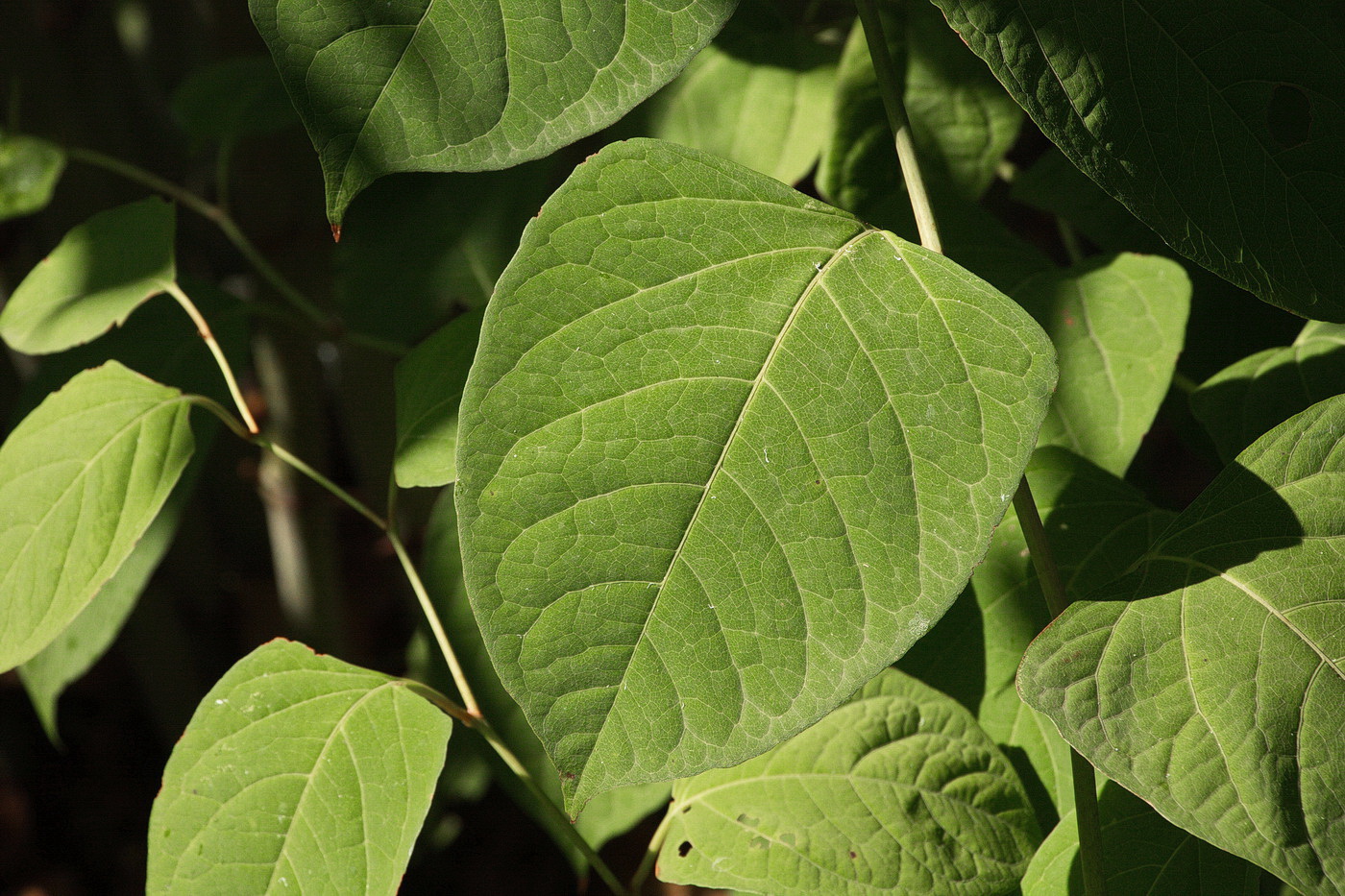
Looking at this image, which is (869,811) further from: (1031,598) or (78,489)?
(78,489)

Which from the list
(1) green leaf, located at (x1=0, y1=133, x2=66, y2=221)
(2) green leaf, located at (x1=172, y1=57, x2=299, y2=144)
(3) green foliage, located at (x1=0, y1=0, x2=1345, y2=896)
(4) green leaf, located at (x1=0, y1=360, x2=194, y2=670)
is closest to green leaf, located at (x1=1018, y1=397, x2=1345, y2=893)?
(3) green foliage, located at (x1=0, y1=0, x2=1345, y2=896)

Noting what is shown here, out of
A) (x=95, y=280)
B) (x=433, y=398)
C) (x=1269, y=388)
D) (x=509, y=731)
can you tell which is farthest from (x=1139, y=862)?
(x=95, y=280)

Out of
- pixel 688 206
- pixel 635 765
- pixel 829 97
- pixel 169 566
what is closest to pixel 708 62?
pixel 829 97

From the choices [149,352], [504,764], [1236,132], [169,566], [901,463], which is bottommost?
[169,566]

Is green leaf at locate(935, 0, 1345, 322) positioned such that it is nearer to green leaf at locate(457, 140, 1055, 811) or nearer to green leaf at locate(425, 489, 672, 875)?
green leaf at locate(457, 140, 1055, 811)

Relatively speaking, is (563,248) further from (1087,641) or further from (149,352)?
(149,352)

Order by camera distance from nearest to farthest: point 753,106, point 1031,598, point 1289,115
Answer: point 1031,598 < point 1289,115 < point 753,106
